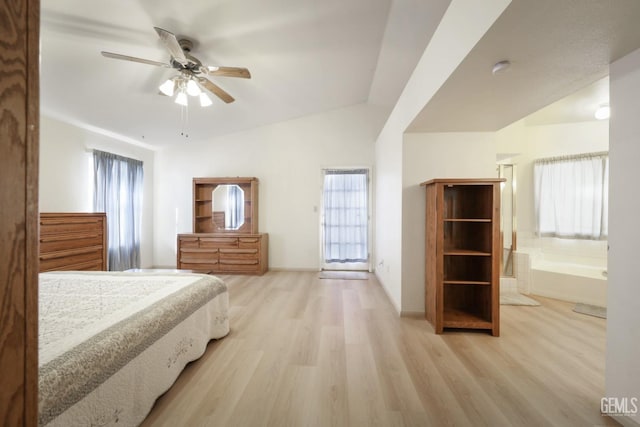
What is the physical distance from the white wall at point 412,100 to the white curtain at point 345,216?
0.39 metres

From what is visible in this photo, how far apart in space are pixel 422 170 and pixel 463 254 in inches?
37.3

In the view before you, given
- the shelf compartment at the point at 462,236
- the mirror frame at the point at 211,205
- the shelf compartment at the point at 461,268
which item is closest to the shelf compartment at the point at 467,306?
the shelf compartment at the point at 461,268

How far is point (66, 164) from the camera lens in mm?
3459

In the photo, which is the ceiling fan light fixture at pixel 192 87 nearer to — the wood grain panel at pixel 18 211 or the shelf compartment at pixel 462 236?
the wood grain panel at pixel 18 211

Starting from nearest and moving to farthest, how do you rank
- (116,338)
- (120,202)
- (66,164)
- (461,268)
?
(116,338)
(461,268)
(66,164)
(120,202)

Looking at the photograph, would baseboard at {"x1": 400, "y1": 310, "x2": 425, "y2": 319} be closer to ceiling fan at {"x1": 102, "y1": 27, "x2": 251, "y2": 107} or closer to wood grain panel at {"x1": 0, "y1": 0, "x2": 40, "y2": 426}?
wood grain panel at {"x1": 0, "y1": 0, "x2": 40, "y2": 426}

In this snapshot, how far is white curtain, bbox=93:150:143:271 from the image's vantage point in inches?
151

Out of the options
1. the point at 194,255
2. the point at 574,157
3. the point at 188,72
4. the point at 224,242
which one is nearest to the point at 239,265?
the point at 224,242

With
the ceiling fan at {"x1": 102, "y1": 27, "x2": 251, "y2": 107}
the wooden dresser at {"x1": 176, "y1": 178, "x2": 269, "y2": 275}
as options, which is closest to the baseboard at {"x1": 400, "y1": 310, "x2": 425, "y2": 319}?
the wooden dresser at {"x1": 176, "y1": 178, "x2": 269, "y2": 275}

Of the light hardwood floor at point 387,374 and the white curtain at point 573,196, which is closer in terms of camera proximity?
the light hardwood floor at point 387,374

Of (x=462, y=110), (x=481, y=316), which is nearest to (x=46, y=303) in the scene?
(x=462, y=110)

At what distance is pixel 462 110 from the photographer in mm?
2084

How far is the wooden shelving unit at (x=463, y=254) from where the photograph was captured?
229cm

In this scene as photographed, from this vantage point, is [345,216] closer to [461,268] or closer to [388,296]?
[388,296]
